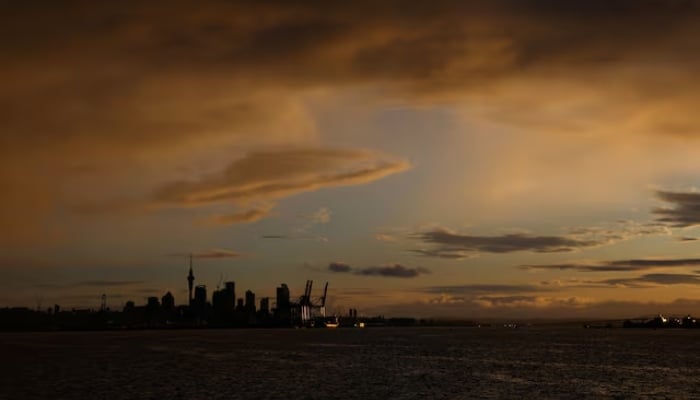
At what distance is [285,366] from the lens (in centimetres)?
15725

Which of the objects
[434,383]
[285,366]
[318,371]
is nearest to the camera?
[434,383]

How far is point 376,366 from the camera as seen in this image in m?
158

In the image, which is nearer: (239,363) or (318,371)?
(318,371)

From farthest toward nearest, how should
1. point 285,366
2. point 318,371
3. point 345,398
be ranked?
1. point 285,366
2. point 318,371
3. point 345,398

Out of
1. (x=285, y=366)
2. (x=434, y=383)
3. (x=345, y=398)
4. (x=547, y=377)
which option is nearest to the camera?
(x=345, y=398)

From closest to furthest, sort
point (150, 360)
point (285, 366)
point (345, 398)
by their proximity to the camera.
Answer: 1. point (345, 398)
2. point (285, 366)
3. point (150, 360)

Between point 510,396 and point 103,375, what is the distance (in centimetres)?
7128

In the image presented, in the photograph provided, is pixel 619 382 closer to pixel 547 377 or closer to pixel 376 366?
pixel 547 377

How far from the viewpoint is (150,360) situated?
182m

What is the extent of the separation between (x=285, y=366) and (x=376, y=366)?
714 inches

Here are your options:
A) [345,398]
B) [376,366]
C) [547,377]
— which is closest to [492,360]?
[376,366]

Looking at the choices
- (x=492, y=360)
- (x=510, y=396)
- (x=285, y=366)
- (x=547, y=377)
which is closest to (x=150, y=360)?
(x=285, y=366)

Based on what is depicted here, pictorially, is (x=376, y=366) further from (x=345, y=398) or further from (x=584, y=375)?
(x=345, y=398)

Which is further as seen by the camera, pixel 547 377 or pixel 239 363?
pixel 239 363
